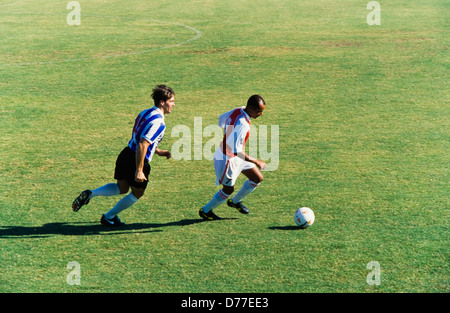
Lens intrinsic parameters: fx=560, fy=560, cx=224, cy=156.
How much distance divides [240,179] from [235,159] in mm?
1783

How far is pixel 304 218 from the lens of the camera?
307 inches

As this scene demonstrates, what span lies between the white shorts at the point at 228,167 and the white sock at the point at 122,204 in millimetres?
1257


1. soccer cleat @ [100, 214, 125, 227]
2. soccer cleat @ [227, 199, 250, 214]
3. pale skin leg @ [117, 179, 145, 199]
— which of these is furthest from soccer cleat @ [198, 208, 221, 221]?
soccer cleat @ [100, 214, 125, 227]

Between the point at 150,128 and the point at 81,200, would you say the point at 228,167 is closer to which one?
the point at 150,128

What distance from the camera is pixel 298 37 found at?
21578 millimetres

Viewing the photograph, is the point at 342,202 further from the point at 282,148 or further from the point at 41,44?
the point at 41,44

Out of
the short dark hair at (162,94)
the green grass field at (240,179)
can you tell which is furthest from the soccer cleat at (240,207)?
the short dark hair at (162,94)

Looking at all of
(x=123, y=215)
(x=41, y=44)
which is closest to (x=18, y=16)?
(x=41, y=44)

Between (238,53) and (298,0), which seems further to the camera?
(298,0)

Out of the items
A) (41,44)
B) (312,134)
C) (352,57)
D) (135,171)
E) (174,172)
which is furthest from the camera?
(41,44)

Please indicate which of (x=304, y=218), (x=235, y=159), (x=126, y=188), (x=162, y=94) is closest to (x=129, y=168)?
(x=126, y=188)

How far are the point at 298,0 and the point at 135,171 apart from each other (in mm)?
25835

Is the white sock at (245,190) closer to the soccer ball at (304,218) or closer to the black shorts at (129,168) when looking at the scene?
the soccer ball at (304,218)

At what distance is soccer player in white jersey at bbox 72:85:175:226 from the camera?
7.31 m
